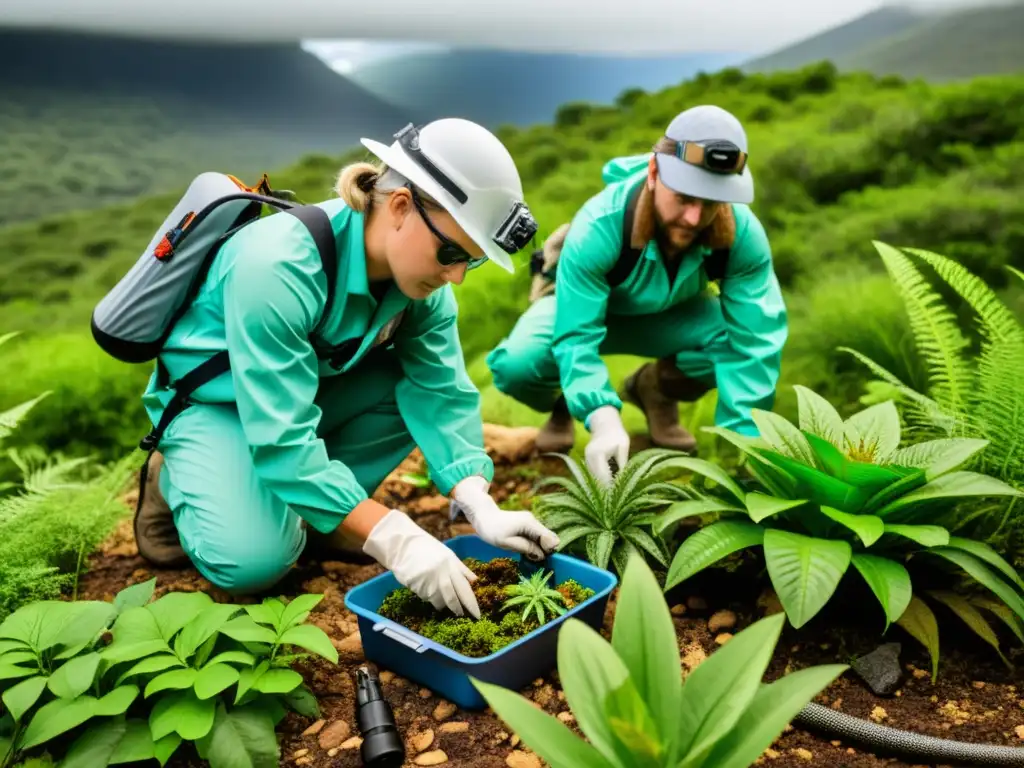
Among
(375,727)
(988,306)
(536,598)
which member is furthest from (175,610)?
→ (988,306)

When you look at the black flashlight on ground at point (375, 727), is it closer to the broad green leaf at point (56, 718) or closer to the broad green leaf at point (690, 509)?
the broad green leaf at point (56, 718)

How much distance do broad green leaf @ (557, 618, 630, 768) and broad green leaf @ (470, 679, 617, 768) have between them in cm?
4

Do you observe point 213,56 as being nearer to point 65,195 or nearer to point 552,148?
point 65,195

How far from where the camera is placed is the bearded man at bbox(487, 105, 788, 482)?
2920mm

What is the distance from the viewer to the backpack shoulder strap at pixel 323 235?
2441 millimetres

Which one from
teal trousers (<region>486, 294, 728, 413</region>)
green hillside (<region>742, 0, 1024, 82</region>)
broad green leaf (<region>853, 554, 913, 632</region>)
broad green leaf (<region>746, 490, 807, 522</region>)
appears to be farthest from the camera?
green hillside (<region>742, 0, 1024, 82</region>)

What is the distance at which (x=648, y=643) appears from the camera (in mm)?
1593

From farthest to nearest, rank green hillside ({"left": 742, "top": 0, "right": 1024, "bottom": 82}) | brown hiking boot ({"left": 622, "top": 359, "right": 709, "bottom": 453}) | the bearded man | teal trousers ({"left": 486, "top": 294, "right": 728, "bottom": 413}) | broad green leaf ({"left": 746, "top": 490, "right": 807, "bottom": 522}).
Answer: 1. green hillside ({"left": 742, "top": 0, "right": 1024, "bottom": 82})
2. brown hiking boot ({"left": 622, "top": 359, "right": 709, "bottom": 453})
3. teal trousers ({"left": 486, "top": 294, "right": 728, "bottom": 413})
4. the bearded man
5. broad green leaf ({"left": 746, "top": 490, "right": 807, "bottom": 522})

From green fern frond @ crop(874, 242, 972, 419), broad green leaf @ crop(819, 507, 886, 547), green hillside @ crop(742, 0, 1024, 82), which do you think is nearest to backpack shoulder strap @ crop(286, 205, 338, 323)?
broad green leaf @ crop(819, 507, 886, 547)

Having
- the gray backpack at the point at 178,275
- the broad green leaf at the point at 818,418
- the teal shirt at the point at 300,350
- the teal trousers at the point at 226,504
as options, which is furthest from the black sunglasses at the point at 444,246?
the broad green leaf at the point at 818,418

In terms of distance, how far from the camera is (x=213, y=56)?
6.12 m

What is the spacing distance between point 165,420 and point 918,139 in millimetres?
6379

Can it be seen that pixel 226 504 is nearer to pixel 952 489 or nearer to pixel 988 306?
pixel 952 489

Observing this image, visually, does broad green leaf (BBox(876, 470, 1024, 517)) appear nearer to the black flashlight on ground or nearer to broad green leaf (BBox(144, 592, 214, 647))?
the black flashlight on ground
